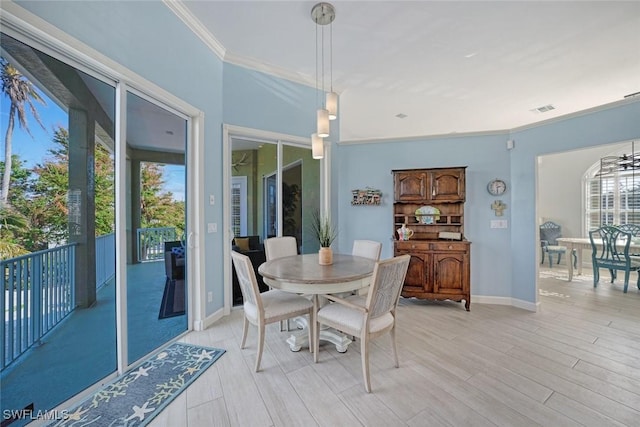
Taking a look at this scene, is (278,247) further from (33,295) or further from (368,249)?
(33,295)

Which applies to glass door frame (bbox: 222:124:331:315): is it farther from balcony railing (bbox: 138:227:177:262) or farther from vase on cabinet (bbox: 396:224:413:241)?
vase on cabinet (bbox: 396:224:413:241)

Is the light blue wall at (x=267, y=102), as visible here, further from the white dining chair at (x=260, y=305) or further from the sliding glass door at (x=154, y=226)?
the white dining chair at (x=260, y=305)

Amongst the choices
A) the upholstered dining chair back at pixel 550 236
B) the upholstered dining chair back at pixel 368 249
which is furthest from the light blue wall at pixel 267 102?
the upholstered dining chair back at pixel 550 236

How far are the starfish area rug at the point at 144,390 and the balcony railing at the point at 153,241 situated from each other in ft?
2.85

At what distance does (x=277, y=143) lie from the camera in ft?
12.2

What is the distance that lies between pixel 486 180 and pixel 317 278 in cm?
315

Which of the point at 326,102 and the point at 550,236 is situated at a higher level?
the point at 326,102

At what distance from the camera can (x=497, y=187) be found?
3.79 m

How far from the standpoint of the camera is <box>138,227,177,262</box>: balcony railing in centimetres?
238

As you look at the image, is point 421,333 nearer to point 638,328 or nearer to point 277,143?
point 638,328

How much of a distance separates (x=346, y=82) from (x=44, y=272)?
3.77m

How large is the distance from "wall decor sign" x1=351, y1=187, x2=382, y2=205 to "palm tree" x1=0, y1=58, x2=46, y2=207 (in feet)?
11.6

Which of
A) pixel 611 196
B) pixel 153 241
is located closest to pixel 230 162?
pixel 153 241

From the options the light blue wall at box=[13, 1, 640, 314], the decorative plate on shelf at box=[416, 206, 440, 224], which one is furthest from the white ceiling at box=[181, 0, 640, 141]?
the decorative plate on shelf at box=[416, 206, 440, 224]
